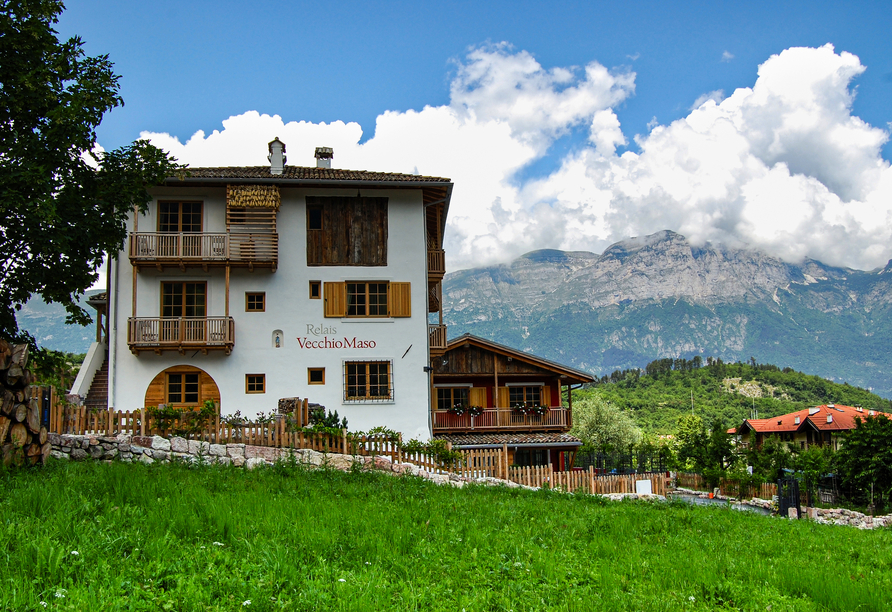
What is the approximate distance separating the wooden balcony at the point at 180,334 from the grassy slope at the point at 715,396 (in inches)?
2662

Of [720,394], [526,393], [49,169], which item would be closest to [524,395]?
[526,393]

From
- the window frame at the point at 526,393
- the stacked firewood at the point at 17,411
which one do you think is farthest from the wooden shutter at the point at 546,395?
the stacked firewood at the point at 17,411

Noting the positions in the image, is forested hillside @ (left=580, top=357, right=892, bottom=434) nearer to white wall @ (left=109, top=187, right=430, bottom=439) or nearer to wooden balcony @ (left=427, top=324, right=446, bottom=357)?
wooden balcony @ (left=427, top=324, right=446, bottom=357)

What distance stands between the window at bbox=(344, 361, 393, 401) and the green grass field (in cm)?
1376

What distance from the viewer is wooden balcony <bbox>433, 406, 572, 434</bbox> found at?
30.3m

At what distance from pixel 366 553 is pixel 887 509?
29.9 m

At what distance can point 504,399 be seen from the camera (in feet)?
105

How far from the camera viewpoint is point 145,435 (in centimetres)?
1577

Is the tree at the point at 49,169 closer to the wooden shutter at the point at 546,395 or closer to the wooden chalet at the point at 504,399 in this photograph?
the wooden chalet at the point at 504,399

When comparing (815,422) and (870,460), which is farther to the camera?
(815,422)

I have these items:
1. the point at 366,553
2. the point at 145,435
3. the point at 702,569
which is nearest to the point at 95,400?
the point at 145,435

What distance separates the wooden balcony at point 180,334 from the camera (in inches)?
917

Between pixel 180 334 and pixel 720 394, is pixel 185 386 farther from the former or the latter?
pixel 720 394

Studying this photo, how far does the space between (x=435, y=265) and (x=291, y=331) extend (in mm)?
6802
